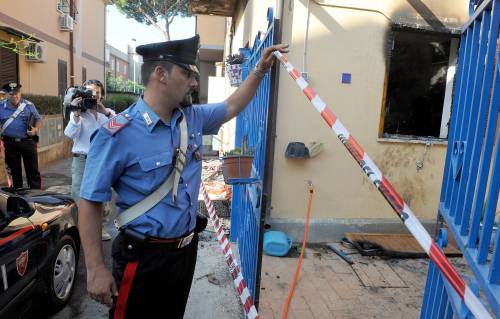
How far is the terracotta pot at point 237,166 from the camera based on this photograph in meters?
2.76

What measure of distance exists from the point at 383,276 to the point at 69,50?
14212mm

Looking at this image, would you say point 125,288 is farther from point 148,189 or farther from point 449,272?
point 449,272

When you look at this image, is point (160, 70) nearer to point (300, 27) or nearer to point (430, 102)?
point (300, 27)

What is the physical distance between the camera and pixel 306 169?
188 inches

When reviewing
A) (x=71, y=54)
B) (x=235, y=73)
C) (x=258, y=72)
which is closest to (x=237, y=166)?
(x=258, y=72)

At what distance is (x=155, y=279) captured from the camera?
200 centimetres

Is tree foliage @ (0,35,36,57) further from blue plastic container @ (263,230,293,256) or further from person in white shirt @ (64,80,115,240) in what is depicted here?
blue plastic container @ (263,230,293,256)

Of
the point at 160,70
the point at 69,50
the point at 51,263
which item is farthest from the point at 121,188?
the point at 69,50

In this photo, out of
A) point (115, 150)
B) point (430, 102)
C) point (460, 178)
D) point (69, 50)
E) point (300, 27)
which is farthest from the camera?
point (69, 50)

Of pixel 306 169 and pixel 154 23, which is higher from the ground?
pixel 154 23

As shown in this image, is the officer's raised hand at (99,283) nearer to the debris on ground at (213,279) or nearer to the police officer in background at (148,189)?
the police officer in background at (148,189)

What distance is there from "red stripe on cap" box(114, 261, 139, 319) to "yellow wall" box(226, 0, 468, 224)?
296cm

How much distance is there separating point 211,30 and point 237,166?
13.3 metres

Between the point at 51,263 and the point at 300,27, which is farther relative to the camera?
the point at 300,27
